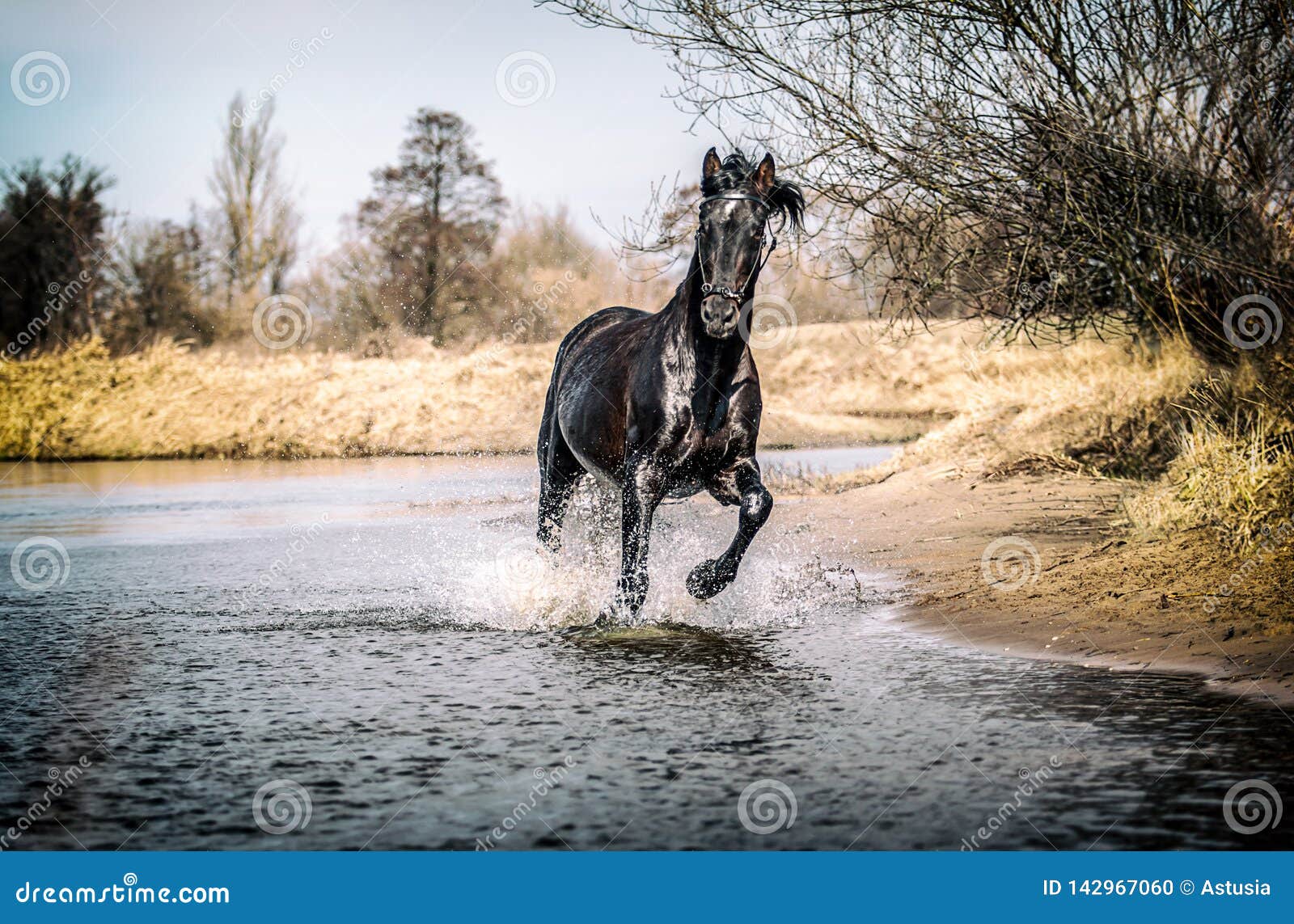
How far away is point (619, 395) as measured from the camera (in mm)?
7746

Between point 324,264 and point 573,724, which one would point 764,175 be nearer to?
point 573,724

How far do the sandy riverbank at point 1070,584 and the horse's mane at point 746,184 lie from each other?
2401 mm

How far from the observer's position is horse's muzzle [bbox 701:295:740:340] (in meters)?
6.28

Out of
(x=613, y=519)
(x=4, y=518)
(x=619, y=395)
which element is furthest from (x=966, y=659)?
(x=4, y=518)

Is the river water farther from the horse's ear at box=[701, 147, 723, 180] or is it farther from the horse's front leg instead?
the horse's ear at box=[701, 147, 723, 180]

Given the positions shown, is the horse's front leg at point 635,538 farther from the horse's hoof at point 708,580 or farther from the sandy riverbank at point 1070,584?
the sandy riverbank at point 1070,584

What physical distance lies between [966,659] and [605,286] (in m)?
32.9

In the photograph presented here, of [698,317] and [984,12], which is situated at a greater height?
[984,12]

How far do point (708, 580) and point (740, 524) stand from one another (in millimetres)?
367

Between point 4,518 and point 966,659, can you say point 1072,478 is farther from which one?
point 4,518

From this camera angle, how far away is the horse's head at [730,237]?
250 inches

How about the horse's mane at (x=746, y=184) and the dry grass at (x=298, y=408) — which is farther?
the dry grass at (x=298, y=408)

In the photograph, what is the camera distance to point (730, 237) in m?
6.41

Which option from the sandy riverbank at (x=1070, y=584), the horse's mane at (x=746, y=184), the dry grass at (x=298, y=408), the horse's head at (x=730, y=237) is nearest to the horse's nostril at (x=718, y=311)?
the horse's head at (x=730, y=237)
